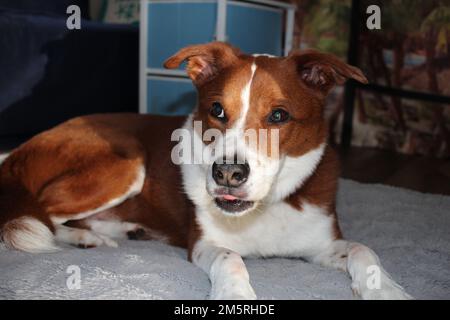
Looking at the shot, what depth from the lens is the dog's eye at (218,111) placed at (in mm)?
1835

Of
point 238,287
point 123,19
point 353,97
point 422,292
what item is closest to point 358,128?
point 353,97

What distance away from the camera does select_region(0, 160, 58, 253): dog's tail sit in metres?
1.88

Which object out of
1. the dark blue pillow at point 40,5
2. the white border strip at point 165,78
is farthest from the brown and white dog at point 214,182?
the dark blue pillow at point 40,5

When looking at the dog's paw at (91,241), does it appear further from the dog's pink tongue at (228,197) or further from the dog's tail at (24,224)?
the dog's pink tongue at (228,197)

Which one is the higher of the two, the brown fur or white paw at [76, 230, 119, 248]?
the brown fur

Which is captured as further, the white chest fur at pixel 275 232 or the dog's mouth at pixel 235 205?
the white chest fur at pixel 275 232

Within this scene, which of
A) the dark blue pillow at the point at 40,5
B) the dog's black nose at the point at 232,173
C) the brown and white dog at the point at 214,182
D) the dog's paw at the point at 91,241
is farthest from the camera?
the dark blue pillow at the point at 40,5

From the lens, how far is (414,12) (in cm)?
410

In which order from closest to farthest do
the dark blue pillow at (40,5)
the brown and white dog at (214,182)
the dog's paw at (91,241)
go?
the brown and white dog at (214,182) → the dog's paw at (91,241) → the dark blue pillow at (40,5)

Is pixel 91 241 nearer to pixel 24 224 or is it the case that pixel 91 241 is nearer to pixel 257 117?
pixel 24 224

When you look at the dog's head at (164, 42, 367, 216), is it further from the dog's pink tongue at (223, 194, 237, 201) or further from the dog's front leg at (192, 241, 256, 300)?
the dog's front leg at (192, 241, 256, 300)

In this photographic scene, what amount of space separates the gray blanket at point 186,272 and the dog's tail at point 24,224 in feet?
0.15

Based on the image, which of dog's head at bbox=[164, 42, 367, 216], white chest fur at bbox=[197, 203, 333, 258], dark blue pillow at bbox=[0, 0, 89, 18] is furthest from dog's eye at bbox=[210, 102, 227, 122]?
dark blue pillow at bbox=[0, 0, 89, 18]

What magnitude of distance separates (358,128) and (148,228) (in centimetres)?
284
